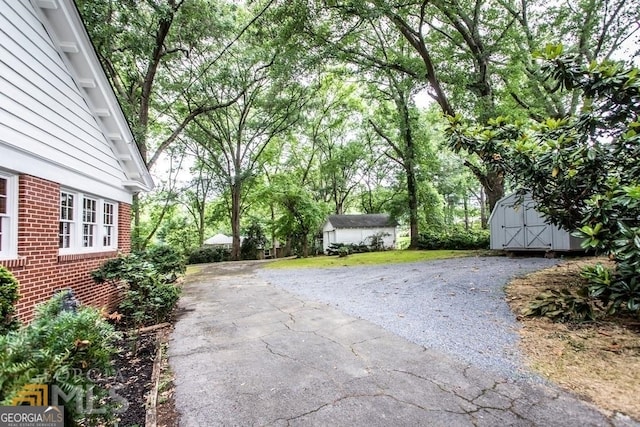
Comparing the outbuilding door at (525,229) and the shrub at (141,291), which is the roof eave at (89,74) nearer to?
the shrub at (141,291)

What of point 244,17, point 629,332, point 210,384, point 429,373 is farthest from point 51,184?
point 244,17

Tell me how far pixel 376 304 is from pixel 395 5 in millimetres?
10281

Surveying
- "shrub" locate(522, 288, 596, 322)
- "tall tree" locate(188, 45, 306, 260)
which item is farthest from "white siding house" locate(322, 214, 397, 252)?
"shrub" locate(522, 288, 596, 322)

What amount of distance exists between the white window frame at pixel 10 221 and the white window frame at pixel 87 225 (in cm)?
109

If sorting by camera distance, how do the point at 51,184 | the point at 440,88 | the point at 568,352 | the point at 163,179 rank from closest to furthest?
the point at 568,352 < the point at 51,184 < the point at 440,88 < the point at 163,179

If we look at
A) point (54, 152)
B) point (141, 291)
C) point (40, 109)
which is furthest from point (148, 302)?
point (40, 109)

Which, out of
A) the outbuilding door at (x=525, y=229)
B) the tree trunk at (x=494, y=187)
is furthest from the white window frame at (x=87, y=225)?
the tree trunk at (x=494, y=187)

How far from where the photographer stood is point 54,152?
4812 millimetres

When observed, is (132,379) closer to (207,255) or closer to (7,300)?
(7,300)

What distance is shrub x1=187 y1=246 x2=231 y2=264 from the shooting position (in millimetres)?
22938

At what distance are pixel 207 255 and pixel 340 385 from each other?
861 inches

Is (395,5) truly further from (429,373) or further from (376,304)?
(429,373)

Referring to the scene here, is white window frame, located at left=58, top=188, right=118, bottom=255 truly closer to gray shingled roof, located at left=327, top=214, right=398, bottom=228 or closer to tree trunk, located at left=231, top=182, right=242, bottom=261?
tree trunk, located at left=231, top=182, right=242, bottom=261

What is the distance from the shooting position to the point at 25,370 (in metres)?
1.62
